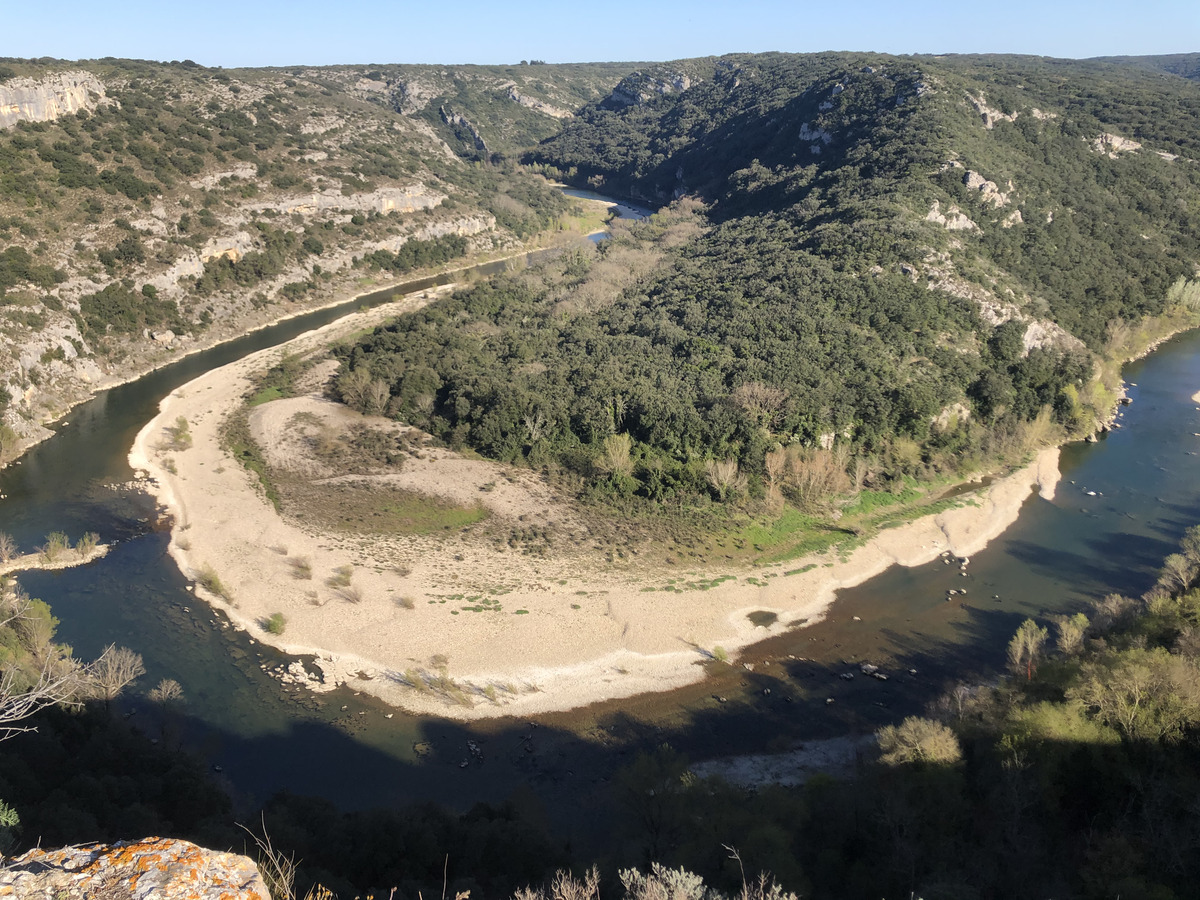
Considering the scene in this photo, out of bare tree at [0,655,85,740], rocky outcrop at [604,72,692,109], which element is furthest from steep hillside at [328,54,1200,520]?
rocky outcrop at [604,72,692,109]

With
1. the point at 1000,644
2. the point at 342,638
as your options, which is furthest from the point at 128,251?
the point at 1000,644

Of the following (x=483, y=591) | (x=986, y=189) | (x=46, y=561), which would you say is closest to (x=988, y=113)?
(x=986, y=189)

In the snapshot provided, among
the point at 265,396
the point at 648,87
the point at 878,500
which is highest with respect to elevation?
the point at 648,87

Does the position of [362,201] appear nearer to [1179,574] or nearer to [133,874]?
[1179,574]

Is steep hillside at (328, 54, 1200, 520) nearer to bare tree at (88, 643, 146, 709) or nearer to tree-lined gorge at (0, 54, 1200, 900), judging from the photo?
tree-lined gorge at (0, 54, 1200, 900)

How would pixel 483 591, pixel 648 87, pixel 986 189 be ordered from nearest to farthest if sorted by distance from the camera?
pixel 483 591 < pixel 986 189 < pixel 648 87

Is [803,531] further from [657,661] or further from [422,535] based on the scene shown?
[422,535]
